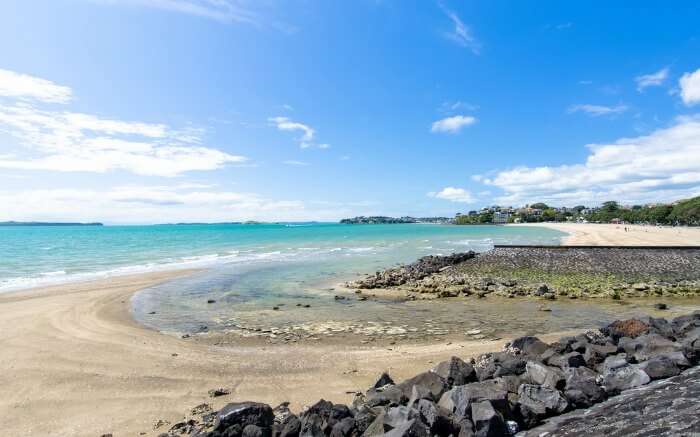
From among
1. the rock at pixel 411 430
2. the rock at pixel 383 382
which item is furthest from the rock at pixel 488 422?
the rock at pixel 383 382

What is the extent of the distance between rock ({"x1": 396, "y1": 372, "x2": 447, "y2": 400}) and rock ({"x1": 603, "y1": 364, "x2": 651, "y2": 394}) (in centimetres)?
307

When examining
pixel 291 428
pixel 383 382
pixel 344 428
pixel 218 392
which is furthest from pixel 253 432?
pixel 383 382

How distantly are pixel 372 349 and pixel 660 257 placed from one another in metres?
34.2

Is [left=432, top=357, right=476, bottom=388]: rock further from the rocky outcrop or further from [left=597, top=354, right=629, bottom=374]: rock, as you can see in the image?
[left=597, top=354, right=629, bottom=374]: rock

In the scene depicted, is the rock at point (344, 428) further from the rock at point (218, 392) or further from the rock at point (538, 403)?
the rock at point (218, 392)

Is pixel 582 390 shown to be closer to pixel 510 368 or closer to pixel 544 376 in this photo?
pixel 544 376

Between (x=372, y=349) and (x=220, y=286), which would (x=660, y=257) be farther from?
(x=220, y=286)

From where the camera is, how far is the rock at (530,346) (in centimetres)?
860

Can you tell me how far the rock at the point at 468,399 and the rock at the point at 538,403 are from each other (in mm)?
373

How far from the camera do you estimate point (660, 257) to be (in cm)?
3192

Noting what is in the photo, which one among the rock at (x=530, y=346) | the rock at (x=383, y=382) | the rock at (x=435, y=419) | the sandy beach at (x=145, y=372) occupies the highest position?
the rock at (x=435, y=419)

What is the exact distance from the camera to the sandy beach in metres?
7.17

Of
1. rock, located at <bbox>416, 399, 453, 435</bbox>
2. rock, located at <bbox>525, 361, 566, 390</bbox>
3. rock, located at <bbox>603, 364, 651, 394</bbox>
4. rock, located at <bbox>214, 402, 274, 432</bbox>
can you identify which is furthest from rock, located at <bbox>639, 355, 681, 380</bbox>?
rock, located at <bbox>214, 402, 274, 432</bbox>

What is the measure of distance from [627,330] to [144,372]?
42.0ft
